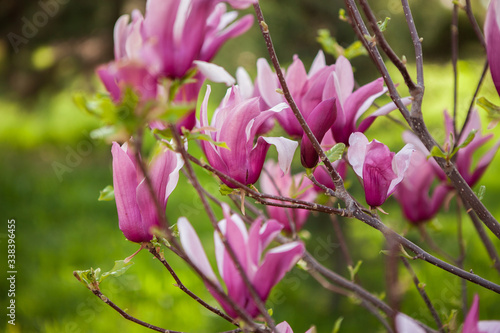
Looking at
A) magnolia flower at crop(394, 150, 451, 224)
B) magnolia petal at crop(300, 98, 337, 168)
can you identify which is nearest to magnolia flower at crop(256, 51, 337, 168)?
magnolia petal at crop(300, 98, 337, 168)

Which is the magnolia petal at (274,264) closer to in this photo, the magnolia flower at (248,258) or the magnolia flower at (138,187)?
the magnolia flower at (248,258)

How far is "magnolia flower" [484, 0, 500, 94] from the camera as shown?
0.42 m

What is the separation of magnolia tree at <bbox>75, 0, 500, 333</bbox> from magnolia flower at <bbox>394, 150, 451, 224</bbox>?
92 mm

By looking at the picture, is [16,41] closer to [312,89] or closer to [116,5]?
[116,5]

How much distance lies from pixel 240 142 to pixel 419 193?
40 cm

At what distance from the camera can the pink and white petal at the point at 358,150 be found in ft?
1.54

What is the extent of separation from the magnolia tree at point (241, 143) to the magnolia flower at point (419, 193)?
0.09m

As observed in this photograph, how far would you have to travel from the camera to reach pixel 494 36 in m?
0.42

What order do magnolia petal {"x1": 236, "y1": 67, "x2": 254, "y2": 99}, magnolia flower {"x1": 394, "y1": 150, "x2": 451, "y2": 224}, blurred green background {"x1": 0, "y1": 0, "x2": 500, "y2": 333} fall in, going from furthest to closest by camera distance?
blurred green background {"x1": 0, "y1": 0, "x2": 500, "y2": 333} < magnolia flower {"x1": 394, "y1": 150, "x2": 451, "y2": 224} < magnolia petal {"x1": 236, "y1": 67, "x2": 254, "y2": 99}

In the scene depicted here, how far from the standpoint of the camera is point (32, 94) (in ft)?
8.98

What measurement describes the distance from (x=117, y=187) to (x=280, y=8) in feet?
3.85

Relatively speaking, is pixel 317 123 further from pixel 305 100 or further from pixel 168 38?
pixel 168 38

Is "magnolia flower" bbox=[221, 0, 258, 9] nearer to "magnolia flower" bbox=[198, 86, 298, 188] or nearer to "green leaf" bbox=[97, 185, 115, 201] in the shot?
"magnolia flower" bbox=[198, 86, 298, 188]

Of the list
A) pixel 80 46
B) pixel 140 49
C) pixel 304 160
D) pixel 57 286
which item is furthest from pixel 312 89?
pixel 80 46
